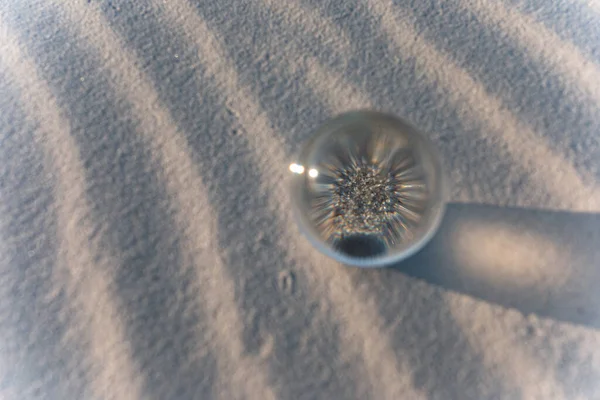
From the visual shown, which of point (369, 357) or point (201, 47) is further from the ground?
point (201, 47)

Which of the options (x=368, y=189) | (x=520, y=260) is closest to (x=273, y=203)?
(x=368, y=189)

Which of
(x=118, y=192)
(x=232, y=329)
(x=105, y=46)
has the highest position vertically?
(x=105, y=46)

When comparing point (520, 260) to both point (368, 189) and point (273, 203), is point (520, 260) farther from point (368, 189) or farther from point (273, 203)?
point (273, 203)

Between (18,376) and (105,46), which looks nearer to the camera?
(18,376)

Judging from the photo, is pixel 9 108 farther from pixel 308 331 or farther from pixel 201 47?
pixel 308 331

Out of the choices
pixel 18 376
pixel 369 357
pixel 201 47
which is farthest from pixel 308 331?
pixel 201 47

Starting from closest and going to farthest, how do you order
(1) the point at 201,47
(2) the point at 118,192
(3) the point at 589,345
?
(3) the point at 589,345 < (2) the point at 118,192 < (1) the point at 201,47

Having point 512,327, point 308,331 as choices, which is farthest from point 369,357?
point 512,327

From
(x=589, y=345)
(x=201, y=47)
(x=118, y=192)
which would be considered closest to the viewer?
(x=589, y=345)
